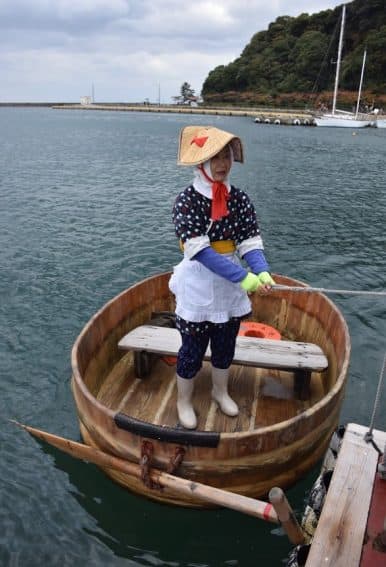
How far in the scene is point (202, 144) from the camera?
3336mm

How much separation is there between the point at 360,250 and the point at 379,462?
371 inches

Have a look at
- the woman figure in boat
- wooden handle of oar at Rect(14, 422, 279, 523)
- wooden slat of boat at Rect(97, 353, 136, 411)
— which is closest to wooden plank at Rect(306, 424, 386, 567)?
wooden handle of oar at Rect(14, 422, 279, 523)

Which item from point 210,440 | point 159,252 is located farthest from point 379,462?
point 159,252

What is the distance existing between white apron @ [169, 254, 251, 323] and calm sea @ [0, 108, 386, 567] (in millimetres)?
1939

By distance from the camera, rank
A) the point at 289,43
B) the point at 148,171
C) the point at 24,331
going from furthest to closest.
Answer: the point at 289,43, the point at 148,171, the point at 24,331

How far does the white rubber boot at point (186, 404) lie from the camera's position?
416 centimetres

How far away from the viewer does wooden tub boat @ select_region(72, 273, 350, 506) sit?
3627 millimetres

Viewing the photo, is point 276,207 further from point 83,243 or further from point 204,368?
point 204,368

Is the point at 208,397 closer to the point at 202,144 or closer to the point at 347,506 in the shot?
the point at 347,506

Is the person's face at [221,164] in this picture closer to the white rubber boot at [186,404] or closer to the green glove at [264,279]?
the green glove at [264,279]

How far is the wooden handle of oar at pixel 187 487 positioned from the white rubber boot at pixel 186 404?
26.9 inches

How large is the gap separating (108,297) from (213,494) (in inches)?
256

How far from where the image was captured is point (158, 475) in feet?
11.5

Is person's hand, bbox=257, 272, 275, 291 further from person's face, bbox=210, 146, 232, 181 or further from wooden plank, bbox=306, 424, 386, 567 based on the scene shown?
wooden plank, bbox=306, 424, 386, 567
